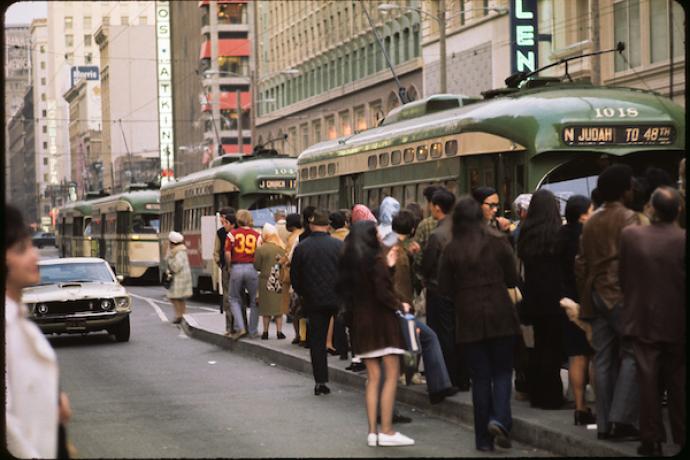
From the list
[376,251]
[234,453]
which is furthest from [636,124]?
[234,453]

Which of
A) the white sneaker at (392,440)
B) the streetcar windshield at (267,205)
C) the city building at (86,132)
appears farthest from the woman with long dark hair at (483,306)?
the city building at (86,132)

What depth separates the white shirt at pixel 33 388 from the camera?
19.2ft

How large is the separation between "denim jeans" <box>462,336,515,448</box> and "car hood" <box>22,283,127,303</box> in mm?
12383

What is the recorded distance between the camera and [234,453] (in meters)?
10.8

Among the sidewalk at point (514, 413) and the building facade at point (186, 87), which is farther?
the building facade at point (186, 87)

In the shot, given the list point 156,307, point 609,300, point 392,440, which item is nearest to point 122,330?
point 156,307

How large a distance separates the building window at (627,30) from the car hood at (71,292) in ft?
66.9

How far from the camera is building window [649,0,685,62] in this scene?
37.1 metres

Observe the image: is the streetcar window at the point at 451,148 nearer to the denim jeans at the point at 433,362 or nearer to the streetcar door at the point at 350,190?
the streetcar door at the point at 350,190

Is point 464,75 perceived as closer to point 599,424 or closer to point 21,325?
point 599,424

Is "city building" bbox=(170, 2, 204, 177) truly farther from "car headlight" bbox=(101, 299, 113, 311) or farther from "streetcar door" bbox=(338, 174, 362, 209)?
"car headlight" bbox=(101, 299, 113, 311)

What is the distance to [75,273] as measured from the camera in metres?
23.2

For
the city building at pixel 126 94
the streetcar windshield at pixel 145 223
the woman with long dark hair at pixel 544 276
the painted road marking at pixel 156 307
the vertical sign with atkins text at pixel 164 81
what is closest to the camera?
the woman with long dark hair at pixel 544 276

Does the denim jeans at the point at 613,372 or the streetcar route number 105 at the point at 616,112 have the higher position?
the streetcar route number 105 at the point at 616,112
